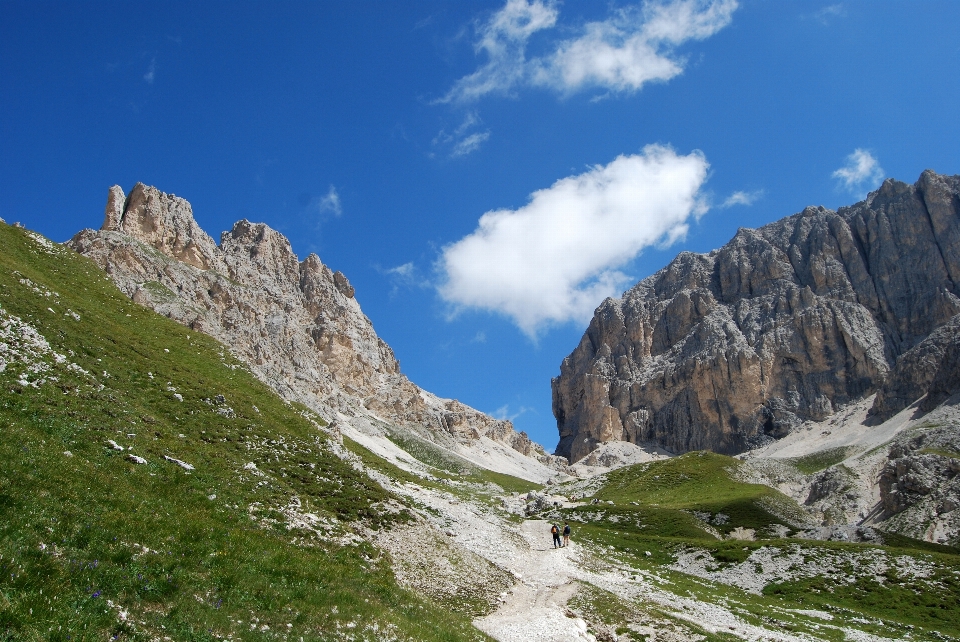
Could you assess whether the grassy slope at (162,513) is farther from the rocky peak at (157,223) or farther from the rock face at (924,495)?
the rocky peak at (157,223)

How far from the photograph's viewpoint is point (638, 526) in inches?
2419

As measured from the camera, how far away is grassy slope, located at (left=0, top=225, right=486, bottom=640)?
11.8 metres

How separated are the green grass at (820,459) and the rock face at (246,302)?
306ft

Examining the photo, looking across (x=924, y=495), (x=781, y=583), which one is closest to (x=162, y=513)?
(x=781, y=583)

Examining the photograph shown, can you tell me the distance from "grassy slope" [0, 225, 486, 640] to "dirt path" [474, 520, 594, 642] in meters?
2.37

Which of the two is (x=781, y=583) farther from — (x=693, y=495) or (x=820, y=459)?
(x=820, y=459)

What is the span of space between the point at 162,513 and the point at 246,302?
479 ft

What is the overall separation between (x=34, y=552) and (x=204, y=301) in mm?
136262

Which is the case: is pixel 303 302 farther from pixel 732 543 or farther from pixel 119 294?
pixel 732 543

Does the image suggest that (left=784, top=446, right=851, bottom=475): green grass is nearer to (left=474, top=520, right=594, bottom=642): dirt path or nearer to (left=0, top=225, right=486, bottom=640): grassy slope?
(left=474, top=520, right=594, bottom=642): dirt path

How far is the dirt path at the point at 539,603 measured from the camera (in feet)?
73.2

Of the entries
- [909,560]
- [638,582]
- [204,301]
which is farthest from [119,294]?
[204,301]

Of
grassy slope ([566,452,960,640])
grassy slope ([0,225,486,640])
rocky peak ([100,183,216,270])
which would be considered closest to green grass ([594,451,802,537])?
grassy slope ([566,452,960,640])

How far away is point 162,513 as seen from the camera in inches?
670
